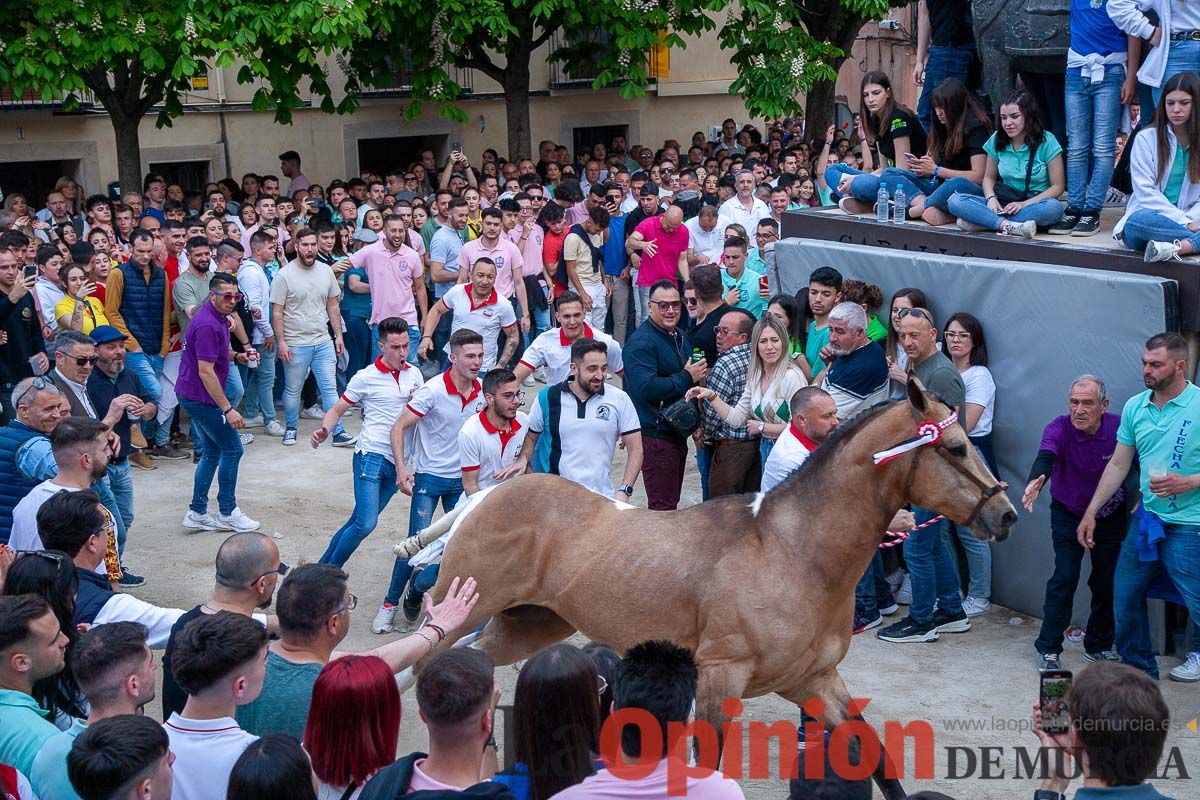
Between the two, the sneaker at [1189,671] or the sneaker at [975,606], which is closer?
the sneaker at [1189,671]

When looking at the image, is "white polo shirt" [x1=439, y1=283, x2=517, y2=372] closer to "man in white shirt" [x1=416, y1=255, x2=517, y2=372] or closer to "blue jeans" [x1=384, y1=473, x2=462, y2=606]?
"man in white shirt" [x1=416, y1=255, x2=517, y2=372]

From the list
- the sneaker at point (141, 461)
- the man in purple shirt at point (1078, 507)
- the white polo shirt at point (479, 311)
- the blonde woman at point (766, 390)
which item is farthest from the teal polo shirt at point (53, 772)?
the sneaker at point (141, 461)

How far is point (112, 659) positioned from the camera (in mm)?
4250

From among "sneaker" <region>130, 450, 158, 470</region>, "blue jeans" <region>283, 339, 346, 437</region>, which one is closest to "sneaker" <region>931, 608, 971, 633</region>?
"blue jeans" <region>283, 339, 346, 437</region>

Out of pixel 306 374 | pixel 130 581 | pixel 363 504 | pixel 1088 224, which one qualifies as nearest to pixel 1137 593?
pixel 1088 224

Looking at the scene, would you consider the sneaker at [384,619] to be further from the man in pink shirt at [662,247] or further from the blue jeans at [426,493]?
the man in pink shirt at [662,247]

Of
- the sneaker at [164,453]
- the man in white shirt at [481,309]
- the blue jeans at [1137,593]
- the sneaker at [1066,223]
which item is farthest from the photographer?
the sneaker at [164,453]

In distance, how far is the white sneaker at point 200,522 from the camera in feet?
32.8

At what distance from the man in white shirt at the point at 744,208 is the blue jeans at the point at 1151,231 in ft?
22.9

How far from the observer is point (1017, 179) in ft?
29.7

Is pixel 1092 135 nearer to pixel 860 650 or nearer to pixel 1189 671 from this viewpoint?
pixel 1189 671

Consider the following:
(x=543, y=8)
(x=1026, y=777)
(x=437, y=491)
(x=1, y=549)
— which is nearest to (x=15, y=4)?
(x=543, y=8)

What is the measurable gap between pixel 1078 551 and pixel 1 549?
17.8ft

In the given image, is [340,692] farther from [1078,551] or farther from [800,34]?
[800,34]
